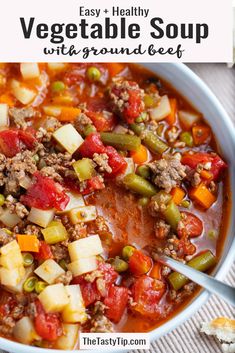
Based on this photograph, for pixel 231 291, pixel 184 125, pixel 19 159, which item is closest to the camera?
pixel 231 291

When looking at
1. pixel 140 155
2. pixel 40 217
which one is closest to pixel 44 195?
pixel 40 217

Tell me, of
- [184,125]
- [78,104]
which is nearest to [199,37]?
[184,125]

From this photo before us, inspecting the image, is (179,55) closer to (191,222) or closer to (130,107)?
(130,107)

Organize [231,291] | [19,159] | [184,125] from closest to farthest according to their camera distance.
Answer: [231,291]
[19,159]
[184,125]

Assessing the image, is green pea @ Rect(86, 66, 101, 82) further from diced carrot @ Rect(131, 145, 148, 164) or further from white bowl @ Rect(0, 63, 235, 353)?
diced carrot @ Rect(131, 145, 148, 164)

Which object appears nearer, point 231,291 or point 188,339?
point 231,291

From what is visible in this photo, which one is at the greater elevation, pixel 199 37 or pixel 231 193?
pixel 199 37

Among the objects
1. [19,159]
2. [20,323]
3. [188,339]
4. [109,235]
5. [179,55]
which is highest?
[179,55]
